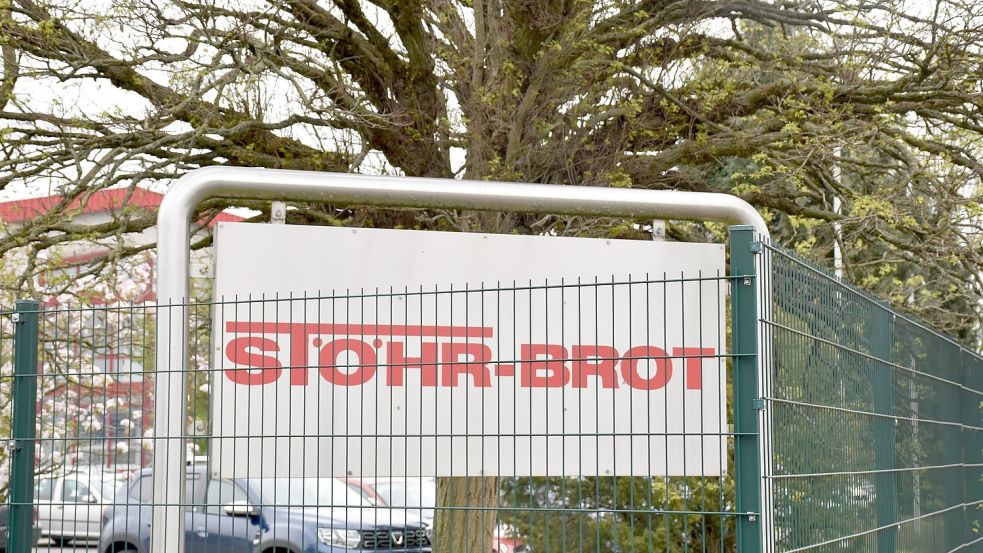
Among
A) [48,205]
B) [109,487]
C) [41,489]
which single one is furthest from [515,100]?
[109,487]

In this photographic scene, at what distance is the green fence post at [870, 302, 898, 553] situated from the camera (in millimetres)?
5926

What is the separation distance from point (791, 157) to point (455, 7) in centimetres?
327

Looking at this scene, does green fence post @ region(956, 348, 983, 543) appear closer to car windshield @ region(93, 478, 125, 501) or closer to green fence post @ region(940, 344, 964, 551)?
green fence post @ region(940, 344, 964, 551)

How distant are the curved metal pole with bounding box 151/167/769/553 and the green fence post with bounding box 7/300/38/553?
2.50 feet

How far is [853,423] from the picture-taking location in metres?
5.57

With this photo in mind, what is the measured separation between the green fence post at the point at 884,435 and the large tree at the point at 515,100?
385 cm

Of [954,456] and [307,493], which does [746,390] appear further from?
[307,493]

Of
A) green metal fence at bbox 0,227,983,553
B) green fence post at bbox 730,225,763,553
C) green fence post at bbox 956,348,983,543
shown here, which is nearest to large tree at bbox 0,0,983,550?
green fence post at bbox 956,348,983,543

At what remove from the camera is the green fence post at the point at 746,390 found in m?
4.47

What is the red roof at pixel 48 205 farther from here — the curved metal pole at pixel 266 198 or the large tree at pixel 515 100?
the curved metal pole at pixel 266 198

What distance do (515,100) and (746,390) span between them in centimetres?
632

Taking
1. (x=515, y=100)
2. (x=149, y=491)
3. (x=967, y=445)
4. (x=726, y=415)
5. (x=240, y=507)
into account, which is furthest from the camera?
(x=515, y=100)

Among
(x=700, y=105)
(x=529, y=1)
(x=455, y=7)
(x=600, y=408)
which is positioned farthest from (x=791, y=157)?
(x=600, y=408)

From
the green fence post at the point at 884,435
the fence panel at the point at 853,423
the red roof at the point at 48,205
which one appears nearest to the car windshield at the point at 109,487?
the red roof at the point at 48,205
